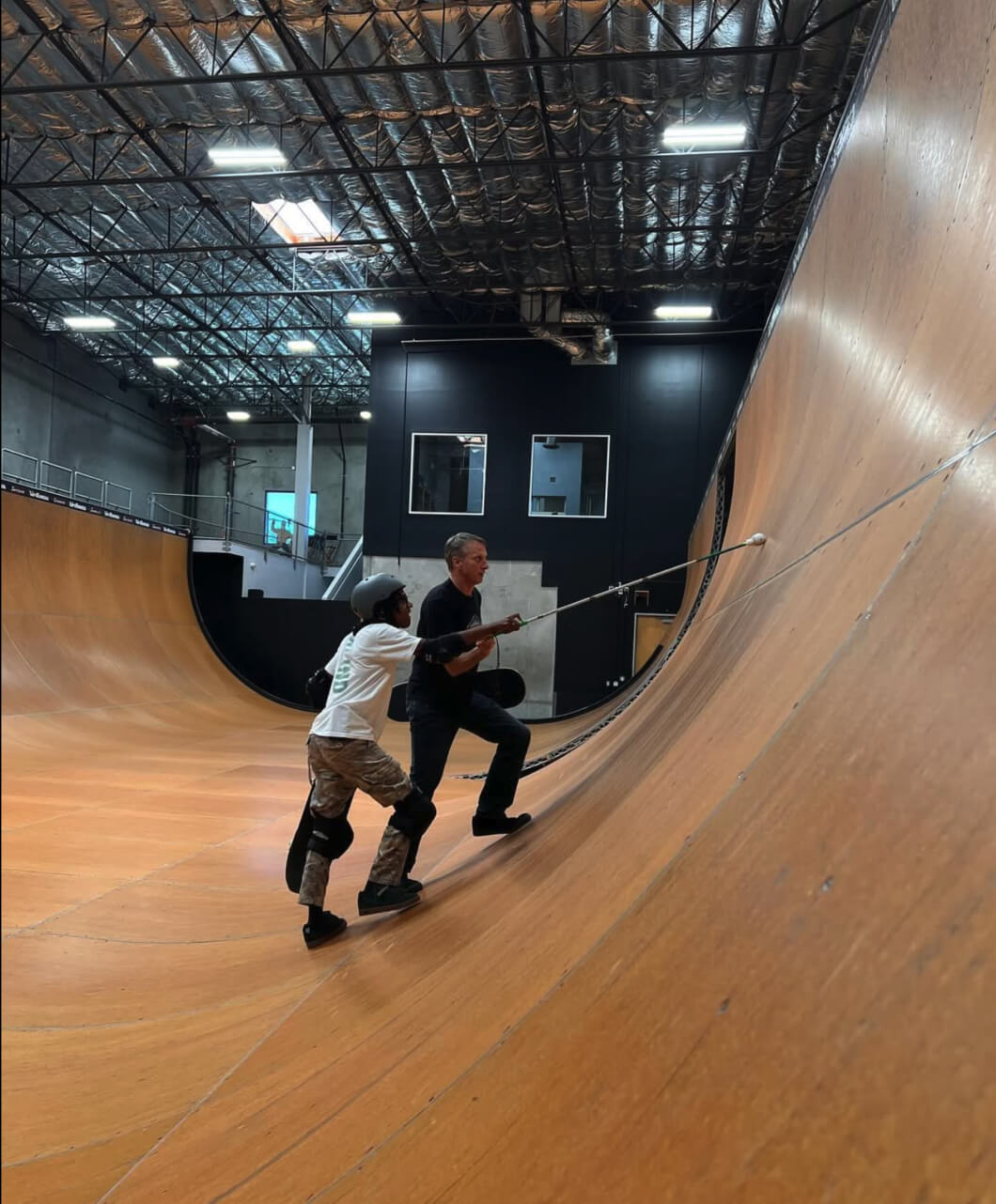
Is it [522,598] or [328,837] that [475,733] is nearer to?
[328,837]

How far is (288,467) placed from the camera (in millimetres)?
20812

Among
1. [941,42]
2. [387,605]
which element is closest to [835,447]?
[941,42]

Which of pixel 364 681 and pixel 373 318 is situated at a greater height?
pixel 373 318

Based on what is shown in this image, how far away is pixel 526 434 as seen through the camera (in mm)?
12375

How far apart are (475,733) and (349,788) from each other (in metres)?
0.68

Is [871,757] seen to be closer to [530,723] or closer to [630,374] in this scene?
[530,723]

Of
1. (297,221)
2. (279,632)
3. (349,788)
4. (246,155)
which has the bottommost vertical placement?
(349,788)

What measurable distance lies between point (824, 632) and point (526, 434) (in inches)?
453

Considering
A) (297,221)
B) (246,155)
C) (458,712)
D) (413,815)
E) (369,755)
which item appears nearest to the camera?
(369,755)

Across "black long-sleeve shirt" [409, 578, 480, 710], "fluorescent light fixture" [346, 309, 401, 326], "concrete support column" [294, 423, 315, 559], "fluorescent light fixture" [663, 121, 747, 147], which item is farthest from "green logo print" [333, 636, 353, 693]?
"concrete support column" [294, 423, 315, 559]

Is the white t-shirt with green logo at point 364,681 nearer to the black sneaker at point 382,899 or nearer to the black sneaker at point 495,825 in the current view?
the black sneaker at point 382,899

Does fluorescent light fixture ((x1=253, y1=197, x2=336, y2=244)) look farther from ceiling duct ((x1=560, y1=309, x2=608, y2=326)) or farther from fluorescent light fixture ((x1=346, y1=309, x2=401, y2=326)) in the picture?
ceiling duct ((x1=560, y1=309, x2=608, y2=326))

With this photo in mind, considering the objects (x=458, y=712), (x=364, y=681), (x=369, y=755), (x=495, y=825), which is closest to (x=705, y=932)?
(x=364, y=681)

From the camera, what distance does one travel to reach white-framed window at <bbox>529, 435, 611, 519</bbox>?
39.7 ft
